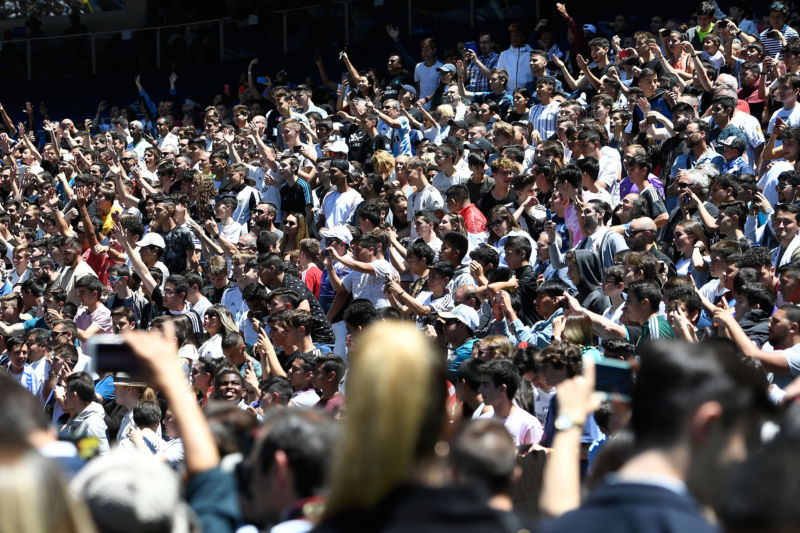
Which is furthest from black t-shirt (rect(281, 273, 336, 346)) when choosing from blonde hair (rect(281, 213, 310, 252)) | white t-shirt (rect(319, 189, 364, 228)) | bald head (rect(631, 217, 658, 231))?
white t-shirt (rect(319, 189, 364, 228))

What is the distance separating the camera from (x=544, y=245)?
8.82 m

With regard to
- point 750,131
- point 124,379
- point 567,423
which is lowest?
point 124,379

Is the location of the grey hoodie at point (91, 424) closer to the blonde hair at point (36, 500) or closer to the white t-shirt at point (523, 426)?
the white t-shirt at point (523, 426)

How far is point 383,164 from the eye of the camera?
1180 cm

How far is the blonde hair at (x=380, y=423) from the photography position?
2.12 metres

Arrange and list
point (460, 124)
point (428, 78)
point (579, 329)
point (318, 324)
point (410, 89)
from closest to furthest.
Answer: point (579, 329) < point (318, 324) < point (460, 124) < point (410, 89) < point (428, 78)

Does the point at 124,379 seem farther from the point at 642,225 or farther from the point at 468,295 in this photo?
the point at 642,225

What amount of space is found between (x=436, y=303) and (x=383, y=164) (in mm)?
3796

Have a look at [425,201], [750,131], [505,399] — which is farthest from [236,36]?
[505,399]

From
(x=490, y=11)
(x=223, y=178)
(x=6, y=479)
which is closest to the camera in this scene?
(x=6, y=479)

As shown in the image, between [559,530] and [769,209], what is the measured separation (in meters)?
6.86

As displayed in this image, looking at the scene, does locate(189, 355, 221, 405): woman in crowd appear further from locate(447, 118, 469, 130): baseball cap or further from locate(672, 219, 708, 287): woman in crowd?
locate(447, 118, 469, 130): baseball cap

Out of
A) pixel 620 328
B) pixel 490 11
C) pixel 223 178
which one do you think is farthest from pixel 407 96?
pixel 620 328

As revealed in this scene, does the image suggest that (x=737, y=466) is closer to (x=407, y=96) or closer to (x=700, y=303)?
(x=700, y=303)
